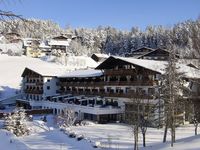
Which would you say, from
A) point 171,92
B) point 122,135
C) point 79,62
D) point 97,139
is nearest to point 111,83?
point 122,135

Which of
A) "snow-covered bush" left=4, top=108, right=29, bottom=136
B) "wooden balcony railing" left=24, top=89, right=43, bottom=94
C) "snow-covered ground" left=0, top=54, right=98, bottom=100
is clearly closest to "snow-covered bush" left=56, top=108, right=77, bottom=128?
"snow-covered bush" left=4, top=108, right=29, bottom=136

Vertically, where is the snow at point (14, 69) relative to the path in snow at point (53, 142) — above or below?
above

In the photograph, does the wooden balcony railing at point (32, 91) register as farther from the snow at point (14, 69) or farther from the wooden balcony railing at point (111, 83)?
the wooden balcony railing at point (111, 83)

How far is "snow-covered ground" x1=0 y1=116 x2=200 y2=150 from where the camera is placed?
26.5 m

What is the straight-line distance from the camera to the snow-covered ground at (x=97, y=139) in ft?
86.8

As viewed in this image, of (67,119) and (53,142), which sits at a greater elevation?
(67,119)

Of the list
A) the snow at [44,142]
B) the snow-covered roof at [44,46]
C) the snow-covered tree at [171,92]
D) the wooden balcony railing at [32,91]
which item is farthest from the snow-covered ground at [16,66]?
the snow-covered tree at [171,92]

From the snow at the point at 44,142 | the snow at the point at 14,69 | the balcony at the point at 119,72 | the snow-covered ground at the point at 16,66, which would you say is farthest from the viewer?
the snow-covered ground at the point at 16,66

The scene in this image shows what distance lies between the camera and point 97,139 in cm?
3300

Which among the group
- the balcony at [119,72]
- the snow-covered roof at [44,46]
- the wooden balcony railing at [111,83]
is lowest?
the wooden balcony railing at [111,83]

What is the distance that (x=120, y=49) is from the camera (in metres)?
146

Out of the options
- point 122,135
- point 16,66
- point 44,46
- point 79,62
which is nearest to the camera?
point 122,135

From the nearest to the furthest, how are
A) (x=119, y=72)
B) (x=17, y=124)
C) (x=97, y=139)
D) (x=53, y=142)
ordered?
(x=53, y=142), (x=97, y=139), (x=17, y=124), (x=119, y=72)

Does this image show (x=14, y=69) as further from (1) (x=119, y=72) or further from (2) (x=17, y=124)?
(2) (x=17, y=124)
